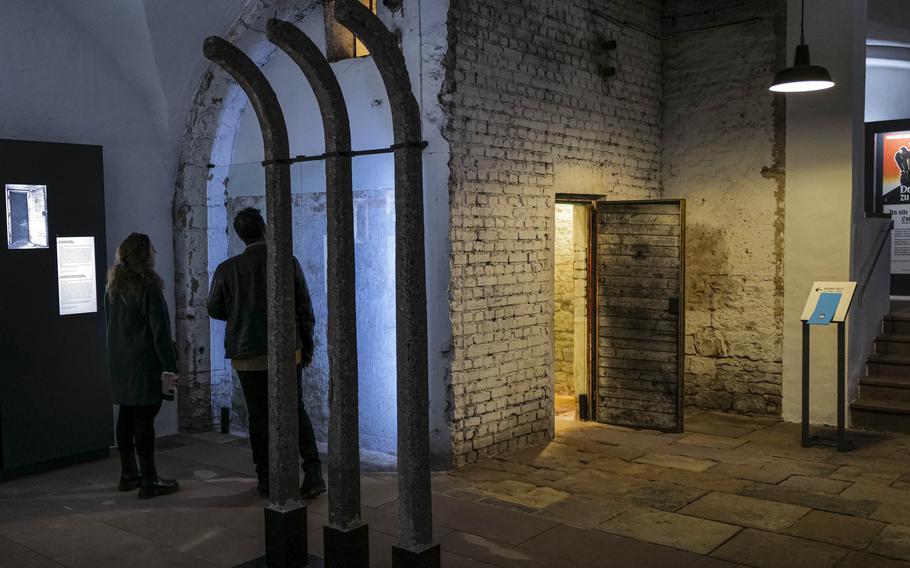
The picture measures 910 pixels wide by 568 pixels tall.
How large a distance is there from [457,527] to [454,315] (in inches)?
65.3

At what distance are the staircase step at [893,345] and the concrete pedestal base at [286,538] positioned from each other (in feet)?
19.8

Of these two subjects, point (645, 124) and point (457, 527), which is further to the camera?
point (645, 124)

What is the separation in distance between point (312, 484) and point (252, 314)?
1.17m

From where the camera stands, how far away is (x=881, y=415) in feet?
23.6

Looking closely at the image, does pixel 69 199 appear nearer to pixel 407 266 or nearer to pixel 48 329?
pixel 48 329

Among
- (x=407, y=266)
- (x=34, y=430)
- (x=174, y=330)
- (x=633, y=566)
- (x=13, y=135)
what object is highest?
(x=13, y=135)

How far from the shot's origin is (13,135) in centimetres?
605

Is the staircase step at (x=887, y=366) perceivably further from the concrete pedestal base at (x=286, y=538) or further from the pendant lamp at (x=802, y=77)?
the concrete pedestal base at (x=286, y=538)

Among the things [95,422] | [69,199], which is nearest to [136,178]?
[69,199]

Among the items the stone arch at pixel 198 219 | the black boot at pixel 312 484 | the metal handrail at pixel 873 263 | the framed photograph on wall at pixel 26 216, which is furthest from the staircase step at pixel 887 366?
the framed photograph on wall at pixel 26 216

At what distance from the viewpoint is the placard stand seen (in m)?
6.50

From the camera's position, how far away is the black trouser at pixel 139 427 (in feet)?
17.6

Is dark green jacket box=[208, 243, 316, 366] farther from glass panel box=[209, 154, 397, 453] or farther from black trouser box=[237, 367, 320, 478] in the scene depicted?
glass panel box=[209, 154, 397, 453]

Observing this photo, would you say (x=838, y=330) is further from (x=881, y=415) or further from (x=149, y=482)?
(x=149, y=482)
